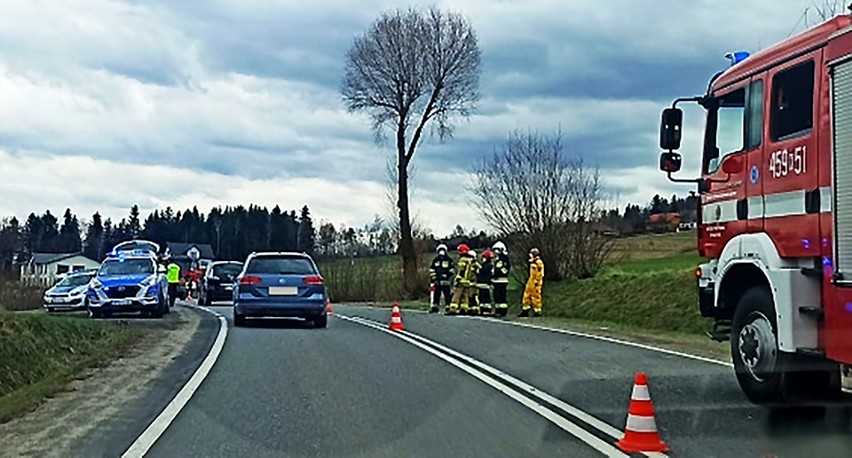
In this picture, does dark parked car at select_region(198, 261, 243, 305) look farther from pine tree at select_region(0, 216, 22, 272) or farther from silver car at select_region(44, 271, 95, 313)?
pine tree at select_region(0, 216, 22, 272)

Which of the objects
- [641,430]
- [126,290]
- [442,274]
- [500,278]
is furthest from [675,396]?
[442,274]

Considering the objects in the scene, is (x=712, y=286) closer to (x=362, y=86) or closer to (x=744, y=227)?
(x=744, y=227)

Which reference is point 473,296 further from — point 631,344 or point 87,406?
point 87,406

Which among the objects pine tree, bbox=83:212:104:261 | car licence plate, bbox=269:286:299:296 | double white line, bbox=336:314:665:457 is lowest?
double white line, bbox=336:314:665:457

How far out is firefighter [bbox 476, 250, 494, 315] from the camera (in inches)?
1145

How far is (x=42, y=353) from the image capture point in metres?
15.0

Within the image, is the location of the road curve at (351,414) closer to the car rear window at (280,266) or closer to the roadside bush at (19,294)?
the car rear window at (280,266)

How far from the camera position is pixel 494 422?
9.38 meters

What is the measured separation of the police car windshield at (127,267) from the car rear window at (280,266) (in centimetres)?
574

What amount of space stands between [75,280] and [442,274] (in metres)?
13.2

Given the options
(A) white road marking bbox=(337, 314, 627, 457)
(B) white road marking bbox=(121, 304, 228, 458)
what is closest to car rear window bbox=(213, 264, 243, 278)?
(A) white road marking bbox=(337, 314, 627, 457)

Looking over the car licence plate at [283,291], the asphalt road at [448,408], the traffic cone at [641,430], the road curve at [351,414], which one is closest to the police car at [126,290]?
the car licence plate at [283,291]

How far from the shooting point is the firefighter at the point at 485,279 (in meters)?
29.1

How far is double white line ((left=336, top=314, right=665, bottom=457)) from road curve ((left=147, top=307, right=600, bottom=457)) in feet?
0.42
